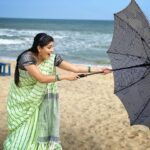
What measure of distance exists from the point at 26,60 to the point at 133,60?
1043 millimetres

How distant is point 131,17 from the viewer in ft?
12.4

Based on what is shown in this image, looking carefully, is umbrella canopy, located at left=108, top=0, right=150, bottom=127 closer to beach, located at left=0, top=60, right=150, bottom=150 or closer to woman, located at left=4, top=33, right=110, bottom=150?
woman, located at left=4, top=33, right=110, bottom=150

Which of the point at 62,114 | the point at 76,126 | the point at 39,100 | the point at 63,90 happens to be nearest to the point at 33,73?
the point at 39,100

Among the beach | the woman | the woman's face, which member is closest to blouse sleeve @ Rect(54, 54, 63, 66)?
the woman

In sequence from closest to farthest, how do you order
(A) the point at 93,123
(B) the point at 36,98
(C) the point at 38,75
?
(C) the point at 38,75 → (B) the point at 36,98 → (A) the point at 93,123

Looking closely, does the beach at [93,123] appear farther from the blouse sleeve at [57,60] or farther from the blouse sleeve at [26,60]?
the blouse sleeve at [26,60]

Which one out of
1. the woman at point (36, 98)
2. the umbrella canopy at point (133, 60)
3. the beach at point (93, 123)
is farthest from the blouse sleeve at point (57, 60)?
the beach at point (93, 123)

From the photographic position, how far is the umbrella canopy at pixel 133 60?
371 centimetres

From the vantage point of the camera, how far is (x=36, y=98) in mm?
3871

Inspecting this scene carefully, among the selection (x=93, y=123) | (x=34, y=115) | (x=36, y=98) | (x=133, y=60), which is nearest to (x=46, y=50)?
(x=36, y=98)

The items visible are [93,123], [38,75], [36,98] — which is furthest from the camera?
[93,123]

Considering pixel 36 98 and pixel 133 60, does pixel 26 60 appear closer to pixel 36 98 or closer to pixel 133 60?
pixel 36 98

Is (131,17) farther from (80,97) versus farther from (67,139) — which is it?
(80,97)

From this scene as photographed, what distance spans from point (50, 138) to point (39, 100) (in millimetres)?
452
